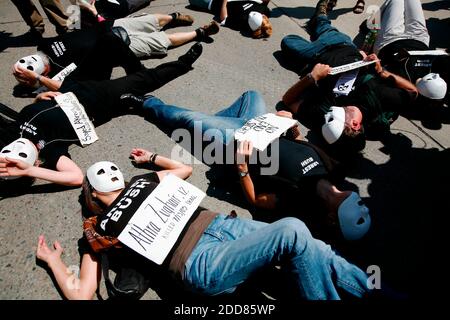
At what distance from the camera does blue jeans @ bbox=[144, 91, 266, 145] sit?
3.02m

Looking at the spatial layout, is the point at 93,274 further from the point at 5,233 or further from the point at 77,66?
the point at 77,66

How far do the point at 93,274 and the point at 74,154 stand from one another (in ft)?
4.72

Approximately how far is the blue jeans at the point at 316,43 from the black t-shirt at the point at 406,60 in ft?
1.77

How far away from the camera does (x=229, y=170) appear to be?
308 centimetres

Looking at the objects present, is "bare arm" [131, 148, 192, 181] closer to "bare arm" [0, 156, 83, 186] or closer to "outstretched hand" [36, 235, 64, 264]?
"bare arm" [0, 156, 83, 186]

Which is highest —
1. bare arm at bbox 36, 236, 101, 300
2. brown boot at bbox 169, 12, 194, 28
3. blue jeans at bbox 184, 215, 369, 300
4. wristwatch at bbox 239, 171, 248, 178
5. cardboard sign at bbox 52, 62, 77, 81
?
brown boot at bbox 169, 12, 194, 28

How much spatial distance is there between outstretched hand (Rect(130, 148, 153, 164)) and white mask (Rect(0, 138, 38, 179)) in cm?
83

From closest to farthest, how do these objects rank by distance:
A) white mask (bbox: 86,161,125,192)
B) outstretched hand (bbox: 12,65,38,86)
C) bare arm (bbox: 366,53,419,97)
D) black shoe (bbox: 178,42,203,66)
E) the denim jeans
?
white mask (bbox: 86,161,125,192)
outstretched hand (bbox: 12,65,38,86)
bare arm (bbox: 366,53,419,97)
black shoe (bbox: 178,42,203,66)
the denim jeans

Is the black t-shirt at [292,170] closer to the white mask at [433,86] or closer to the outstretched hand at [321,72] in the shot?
the outstretched hand at [321,72]

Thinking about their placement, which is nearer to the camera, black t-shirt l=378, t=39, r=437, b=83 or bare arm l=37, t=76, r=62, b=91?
bare arm l=37, t=76, r=62, b=91

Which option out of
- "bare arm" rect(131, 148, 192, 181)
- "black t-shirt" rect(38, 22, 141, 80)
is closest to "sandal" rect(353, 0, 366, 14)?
"black t-shirt" rect(38, 22, 141, 80)

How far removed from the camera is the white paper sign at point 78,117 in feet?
9.72

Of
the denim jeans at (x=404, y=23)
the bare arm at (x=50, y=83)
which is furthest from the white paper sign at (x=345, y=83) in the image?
the bare arm at (x=50, y=83)
